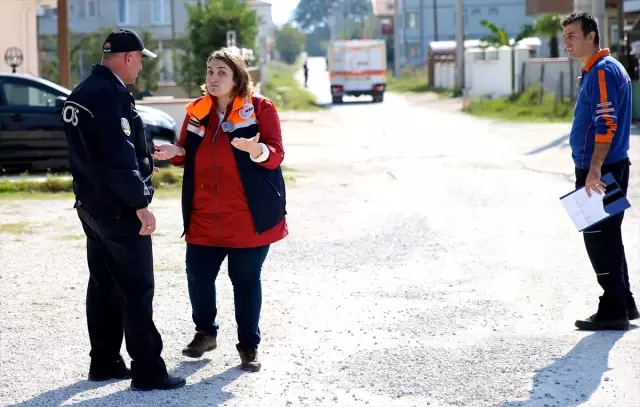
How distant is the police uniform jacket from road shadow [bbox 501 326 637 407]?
6.61 ft

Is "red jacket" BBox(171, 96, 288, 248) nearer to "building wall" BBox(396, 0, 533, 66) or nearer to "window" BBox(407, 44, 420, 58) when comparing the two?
"building wall" BBox(396, 0, 533, 66)

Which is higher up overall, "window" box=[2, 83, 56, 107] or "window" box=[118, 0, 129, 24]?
"window" box=[118, 0, 129, 24]

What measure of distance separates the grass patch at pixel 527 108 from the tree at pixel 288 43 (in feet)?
443

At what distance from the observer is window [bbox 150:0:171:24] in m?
65.2

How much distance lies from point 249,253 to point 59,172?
1138 centimetres

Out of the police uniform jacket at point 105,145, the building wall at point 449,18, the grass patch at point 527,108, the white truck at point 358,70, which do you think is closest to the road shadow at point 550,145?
the grass patch at point 527,108

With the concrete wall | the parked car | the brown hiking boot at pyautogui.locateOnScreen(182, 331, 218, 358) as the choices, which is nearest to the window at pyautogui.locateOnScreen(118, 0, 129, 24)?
the concrete wall

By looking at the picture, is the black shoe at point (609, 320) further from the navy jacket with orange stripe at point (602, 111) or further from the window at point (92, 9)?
the window at point (92, 9)

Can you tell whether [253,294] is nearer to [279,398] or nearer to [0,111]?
[279,398]

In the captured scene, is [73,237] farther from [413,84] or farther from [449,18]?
[449,18]

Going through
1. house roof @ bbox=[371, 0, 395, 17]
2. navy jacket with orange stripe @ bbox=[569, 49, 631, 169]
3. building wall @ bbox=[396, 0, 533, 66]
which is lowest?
navy jacket with orange stripe @ bbox=[569, 49, 631, 169]

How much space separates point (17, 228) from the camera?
12086 mm

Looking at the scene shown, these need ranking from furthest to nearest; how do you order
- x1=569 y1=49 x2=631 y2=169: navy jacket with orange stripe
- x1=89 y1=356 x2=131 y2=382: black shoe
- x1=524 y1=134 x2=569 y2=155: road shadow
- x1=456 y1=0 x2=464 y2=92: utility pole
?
x1=456 y1=0 x2=464 y2=92: utility pole → x1=524 y1=134 x2=569 y2=155: road shadow → x1=569 y1=49 x2=631 y2=169: navy jacket with orange stripe → x1=89 y1=356 x2=131 y2=382: black shoe

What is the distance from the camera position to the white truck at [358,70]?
164 feet
